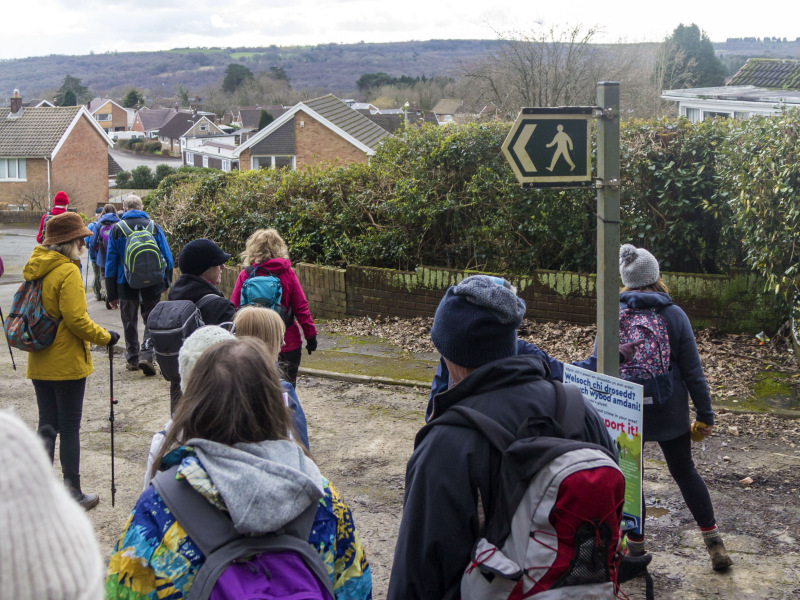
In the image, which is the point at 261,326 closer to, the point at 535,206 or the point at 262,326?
the point at 262,326

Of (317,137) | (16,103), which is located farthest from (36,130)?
(317,137)

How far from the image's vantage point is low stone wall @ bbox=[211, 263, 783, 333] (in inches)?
344

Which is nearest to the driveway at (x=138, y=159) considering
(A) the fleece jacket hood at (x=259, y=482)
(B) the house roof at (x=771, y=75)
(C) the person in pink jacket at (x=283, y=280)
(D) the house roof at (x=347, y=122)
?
(D) the house roof at (x=347, y=122)

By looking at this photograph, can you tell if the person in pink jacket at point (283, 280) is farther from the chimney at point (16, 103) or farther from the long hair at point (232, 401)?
the chimney at point (16, 103)

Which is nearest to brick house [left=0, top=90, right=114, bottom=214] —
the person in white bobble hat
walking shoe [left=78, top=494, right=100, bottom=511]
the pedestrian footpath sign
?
walking shoe [left=78, top=494, right=100, bottom=511]

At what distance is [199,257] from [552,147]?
2851 millimetres

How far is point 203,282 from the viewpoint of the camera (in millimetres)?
5754

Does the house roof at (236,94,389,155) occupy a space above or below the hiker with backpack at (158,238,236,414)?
above

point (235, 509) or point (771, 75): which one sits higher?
point (771, 75)

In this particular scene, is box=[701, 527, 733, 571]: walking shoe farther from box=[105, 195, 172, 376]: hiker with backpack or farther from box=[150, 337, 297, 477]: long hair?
box=[105, 195, 172, 376]: hiker with backpack

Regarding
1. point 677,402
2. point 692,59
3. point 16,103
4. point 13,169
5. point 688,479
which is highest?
point 692,59

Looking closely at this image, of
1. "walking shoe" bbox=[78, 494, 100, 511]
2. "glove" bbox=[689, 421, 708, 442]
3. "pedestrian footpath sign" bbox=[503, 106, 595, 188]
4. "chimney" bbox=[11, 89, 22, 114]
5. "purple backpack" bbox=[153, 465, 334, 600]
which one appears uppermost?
"chimney" bbox=[11, 89, 22, 114]

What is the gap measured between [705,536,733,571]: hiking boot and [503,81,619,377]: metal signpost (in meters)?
1.30

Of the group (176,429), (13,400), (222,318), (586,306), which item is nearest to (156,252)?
(13,400)
